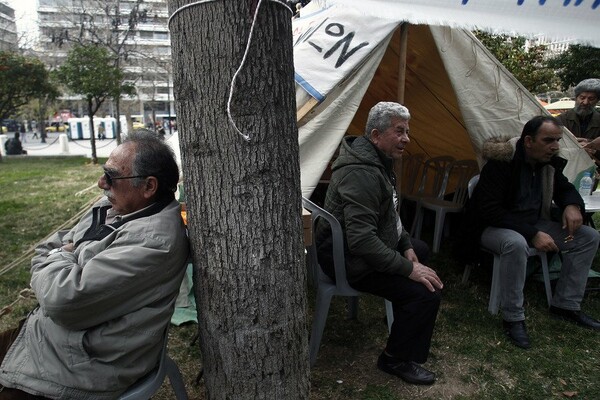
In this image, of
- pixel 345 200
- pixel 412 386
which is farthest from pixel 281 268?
pixel 412 386

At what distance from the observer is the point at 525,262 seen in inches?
128

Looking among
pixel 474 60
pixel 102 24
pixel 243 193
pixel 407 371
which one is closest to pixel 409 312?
pixel 407 371

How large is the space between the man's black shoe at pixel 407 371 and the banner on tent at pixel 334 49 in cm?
202

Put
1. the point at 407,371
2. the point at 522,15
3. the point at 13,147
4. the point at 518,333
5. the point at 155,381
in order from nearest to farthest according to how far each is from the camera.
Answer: the point at 155,381 < the point at 522,15 < the point at 407,371 < the point at 518,333 < the point at 13,147

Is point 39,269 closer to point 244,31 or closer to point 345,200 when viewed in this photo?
point 244,31

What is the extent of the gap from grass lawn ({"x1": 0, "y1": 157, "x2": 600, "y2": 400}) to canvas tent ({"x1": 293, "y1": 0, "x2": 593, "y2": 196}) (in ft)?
3.80

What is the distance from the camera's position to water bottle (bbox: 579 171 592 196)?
414cm

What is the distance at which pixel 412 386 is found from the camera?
2.66 meters

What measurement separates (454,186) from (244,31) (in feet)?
16.4

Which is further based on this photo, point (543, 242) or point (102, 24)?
point (102, 24)

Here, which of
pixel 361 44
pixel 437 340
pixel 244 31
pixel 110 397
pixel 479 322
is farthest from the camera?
pixel 361 44

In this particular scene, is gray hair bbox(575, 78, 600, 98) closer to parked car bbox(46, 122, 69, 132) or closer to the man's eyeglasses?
the man's eyeglasses

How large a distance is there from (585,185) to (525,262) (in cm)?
147

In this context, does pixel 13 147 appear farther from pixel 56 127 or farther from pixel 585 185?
pixel 56 127
